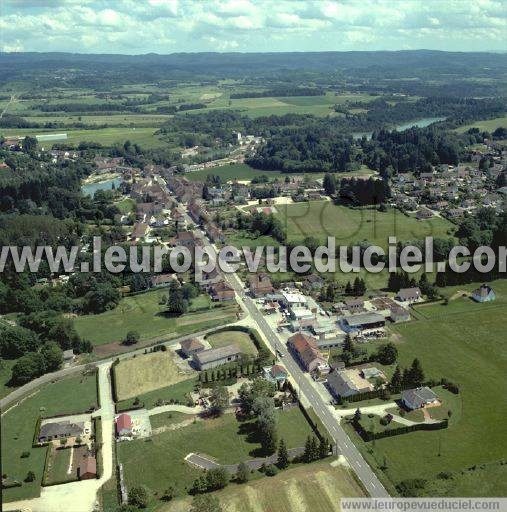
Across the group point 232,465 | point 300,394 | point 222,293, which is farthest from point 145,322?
point 232,465

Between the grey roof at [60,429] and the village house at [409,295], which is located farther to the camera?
the village house at [409,295]

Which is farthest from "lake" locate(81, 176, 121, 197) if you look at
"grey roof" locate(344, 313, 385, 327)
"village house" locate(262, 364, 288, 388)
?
"village house" locate(262, 364, 288, 388)

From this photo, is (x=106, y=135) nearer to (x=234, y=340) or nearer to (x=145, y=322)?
(x=145, y=322)

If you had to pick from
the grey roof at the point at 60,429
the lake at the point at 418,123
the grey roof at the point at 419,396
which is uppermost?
the lake at the point at 418,123

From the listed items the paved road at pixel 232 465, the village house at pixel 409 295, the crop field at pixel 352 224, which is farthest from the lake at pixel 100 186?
the paved road at pixel 232 465

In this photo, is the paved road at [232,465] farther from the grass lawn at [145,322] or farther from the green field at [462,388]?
the grass lawn at [145,322]
